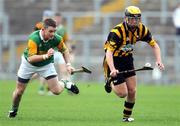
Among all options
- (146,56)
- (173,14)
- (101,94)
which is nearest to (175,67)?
(146,56)

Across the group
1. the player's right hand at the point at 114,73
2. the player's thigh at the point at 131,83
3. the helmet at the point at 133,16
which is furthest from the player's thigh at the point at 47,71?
the helmet at the point at 133,16

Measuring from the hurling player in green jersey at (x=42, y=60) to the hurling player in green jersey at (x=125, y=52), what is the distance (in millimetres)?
870

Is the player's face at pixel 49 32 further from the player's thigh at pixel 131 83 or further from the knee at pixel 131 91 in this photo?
the knee at pixel 131 91

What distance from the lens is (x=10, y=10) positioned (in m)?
35.4

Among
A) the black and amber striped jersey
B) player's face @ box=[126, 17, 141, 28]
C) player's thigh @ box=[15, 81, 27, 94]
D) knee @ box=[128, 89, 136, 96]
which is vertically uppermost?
player's face @ box=[126, 17, 141, 28]

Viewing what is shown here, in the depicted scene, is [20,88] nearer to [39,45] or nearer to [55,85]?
[55,85]

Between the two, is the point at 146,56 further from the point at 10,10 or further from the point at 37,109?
the point at 37,109

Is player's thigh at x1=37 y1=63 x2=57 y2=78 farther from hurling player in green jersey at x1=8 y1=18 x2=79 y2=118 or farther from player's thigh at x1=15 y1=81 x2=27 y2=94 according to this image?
player's thigh at x1=15 y1=81 x2=27 y2=94

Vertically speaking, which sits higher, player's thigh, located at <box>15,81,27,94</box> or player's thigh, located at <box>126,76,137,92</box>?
player's thigh, located at <box>126,76,137,92</box>

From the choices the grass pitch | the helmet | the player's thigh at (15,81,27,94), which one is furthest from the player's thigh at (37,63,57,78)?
the helmet

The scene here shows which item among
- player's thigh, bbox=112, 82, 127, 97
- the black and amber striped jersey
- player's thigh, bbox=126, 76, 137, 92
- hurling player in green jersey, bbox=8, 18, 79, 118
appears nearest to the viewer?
the black and amber striped jersey

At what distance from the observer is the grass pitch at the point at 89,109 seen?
14942mm

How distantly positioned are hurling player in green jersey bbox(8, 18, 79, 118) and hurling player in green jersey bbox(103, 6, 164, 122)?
0.87 m

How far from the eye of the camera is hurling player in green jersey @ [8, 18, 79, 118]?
15.0 m
